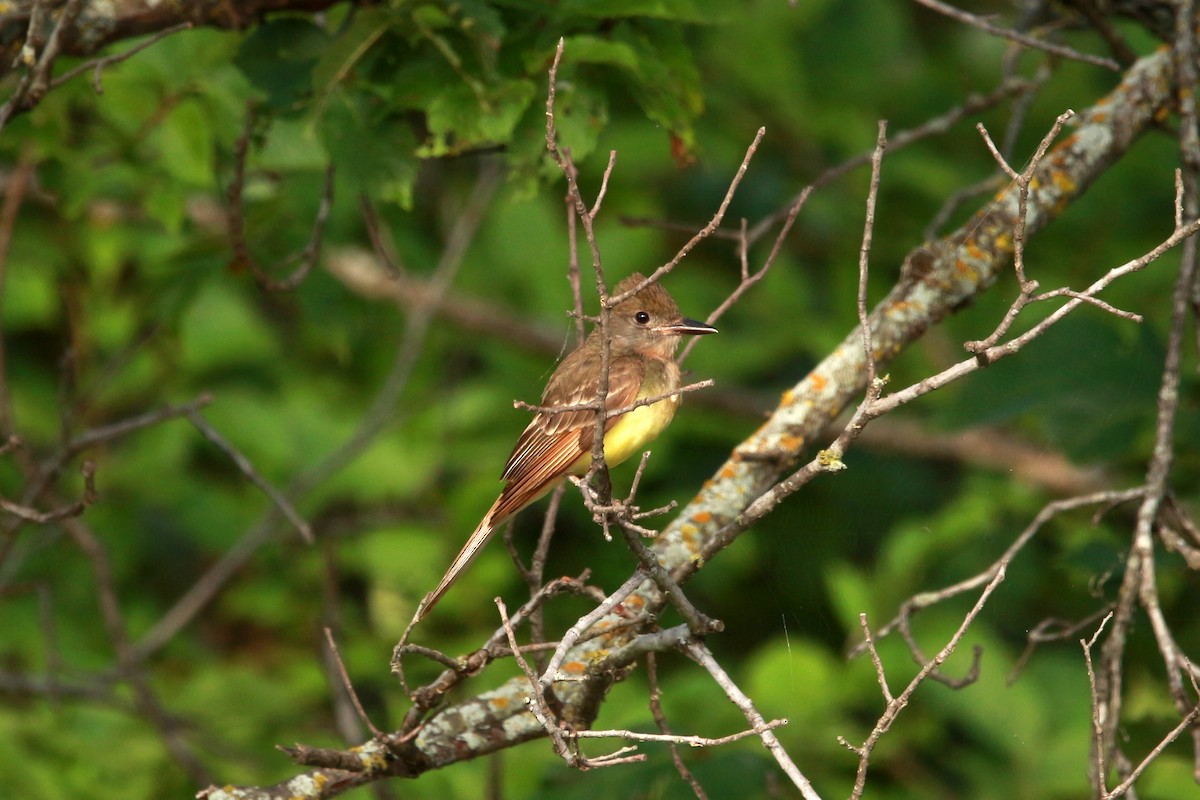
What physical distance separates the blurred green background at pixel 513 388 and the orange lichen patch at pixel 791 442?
24 cm

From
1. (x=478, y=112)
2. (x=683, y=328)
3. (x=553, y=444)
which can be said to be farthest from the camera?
(x=683, y=328)

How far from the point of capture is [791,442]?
432 centimetres

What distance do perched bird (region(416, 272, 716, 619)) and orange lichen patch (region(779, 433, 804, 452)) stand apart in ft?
1.25

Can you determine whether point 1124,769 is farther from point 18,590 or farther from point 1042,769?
point 18,590

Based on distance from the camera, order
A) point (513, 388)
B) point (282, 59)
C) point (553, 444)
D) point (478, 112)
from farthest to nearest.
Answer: point (513, 388), point (553, 444), point (282, 59), point (478, 112)

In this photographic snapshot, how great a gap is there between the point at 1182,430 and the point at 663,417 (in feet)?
5.82

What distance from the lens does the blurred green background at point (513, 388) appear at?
4543mm

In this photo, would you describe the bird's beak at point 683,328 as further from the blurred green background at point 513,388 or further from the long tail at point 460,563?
the long tail at point 460,563

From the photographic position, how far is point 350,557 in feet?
26.7

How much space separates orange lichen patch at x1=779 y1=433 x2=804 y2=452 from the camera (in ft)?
14.1

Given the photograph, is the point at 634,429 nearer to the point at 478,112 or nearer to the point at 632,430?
the point at 632,430

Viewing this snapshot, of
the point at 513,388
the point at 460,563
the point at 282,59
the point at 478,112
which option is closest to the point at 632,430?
the point at 460,563

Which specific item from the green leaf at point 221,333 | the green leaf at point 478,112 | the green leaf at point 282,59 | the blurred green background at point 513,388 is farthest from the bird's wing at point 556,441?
the green leaf at point 221,333

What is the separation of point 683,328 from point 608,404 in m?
0.42
